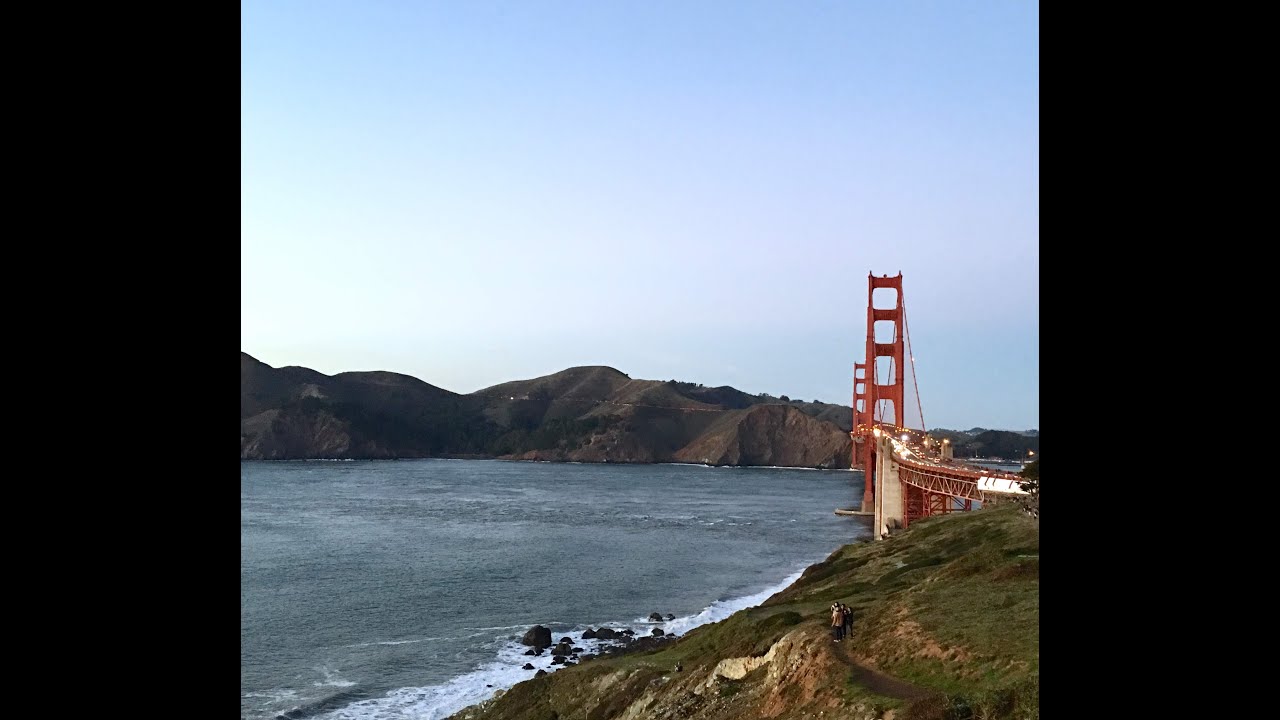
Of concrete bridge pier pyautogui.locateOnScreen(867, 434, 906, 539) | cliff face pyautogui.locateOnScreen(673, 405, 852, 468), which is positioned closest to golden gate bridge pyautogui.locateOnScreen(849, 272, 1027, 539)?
concrete bridge pier pyautogui.locateOnScreen(867, 434, 906, 539)

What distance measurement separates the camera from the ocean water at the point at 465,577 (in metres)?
33.1

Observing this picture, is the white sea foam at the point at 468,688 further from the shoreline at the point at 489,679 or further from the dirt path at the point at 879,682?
the dirt path at the point at 879,682

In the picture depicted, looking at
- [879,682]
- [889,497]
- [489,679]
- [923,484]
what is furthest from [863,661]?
[889,497]

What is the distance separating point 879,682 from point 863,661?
110cm

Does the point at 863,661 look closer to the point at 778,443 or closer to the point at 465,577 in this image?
the point at 465,577

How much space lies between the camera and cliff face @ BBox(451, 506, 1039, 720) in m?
13.2

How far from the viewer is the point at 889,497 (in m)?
56.0

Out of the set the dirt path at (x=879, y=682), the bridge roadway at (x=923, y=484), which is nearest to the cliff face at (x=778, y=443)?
the bridge roadway at (x=923, y=484)

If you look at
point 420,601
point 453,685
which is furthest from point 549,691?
point 420,601

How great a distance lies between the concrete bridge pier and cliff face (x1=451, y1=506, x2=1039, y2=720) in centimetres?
2791

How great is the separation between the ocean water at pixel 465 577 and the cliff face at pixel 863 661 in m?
8.16

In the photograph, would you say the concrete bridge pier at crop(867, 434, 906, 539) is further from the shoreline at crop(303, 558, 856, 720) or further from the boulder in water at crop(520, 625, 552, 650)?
the boulder in water at crop(520, 625, 552, 650)
